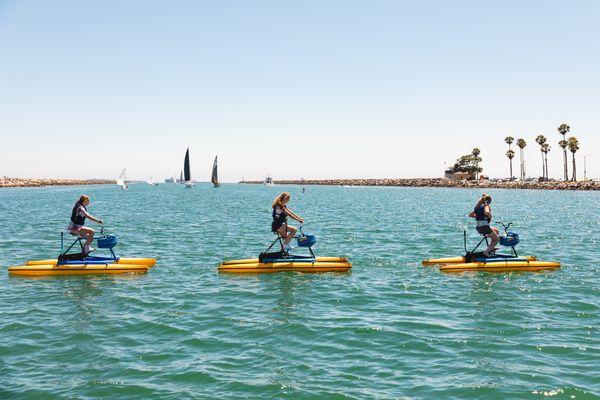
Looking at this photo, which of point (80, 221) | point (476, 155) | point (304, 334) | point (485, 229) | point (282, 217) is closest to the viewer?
point (304, 334)

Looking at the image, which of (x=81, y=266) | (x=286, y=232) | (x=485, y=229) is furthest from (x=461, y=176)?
(x=81, y=266)

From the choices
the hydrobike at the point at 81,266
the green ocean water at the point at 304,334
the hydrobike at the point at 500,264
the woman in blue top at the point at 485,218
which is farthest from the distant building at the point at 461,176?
the hydrobike at the point at 81,266

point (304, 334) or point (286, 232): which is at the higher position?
point (286, 232)

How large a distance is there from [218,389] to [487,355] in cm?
493

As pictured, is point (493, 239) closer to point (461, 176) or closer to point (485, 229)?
point (485, 229)

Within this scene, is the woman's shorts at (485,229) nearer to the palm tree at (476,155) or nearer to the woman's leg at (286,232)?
the woman's leg at (286,232)

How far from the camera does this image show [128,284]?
14672 millimetres

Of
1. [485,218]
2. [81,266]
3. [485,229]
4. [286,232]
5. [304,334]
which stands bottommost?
[304,334]

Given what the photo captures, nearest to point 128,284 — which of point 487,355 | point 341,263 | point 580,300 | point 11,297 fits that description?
point 11,297

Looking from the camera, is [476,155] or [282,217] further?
[476,155]

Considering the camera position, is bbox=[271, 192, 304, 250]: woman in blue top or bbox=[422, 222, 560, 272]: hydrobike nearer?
bbox=[271, 192, 304, 250]: woman in blue top

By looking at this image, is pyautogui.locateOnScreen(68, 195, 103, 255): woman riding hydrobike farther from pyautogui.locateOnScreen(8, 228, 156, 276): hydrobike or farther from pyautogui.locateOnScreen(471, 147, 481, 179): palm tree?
pyautogui.locateOnScreen(471, 147, 481, 179): palm tree

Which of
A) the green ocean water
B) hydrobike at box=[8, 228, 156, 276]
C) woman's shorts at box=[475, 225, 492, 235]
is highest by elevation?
woman's shorts at box=[475, 225, 492, 235]

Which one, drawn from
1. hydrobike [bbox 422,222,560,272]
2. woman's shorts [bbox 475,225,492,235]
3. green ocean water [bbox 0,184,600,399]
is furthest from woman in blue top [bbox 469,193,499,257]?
green ocean water [bbox 0,184,600,399]
